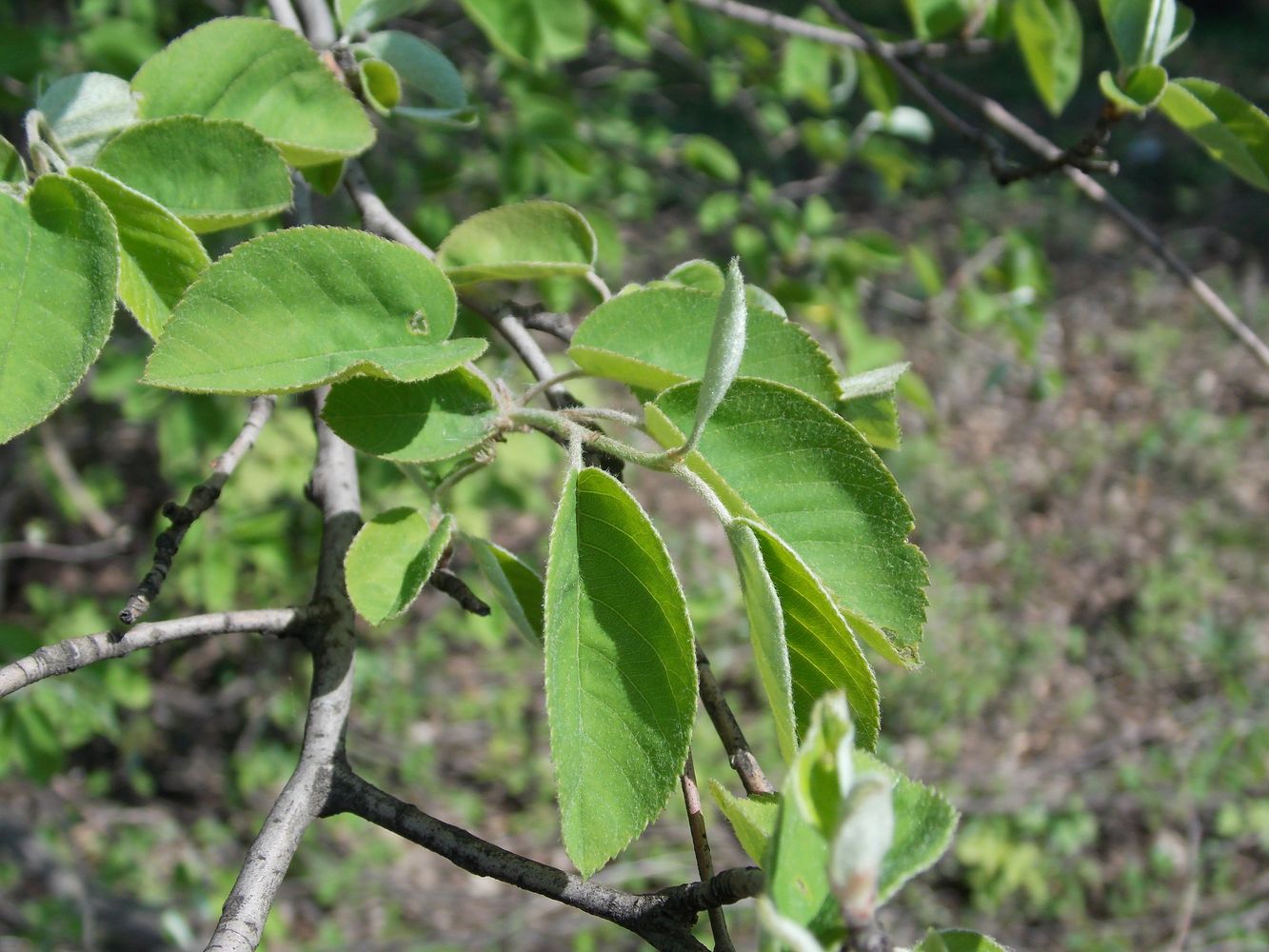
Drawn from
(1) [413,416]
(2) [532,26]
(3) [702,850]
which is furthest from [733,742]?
(2) [532,26]

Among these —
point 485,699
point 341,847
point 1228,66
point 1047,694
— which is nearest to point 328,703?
point 341,847

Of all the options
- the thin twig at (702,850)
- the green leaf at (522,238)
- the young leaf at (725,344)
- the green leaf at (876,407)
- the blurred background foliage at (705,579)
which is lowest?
the blurred background foliage at (705,579)

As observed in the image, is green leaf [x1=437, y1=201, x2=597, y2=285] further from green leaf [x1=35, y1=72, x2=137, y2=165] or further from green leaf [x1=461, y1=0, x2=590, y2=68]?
green leaf [x1=461, y1=0, x2=590, y2=68]

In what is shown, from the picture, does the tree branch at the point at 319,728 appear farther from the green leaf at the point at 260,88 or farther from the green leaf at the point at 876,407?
the green leaf at the point at 876,407

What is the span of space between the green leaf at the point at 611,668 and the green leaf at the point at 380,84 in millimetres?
506

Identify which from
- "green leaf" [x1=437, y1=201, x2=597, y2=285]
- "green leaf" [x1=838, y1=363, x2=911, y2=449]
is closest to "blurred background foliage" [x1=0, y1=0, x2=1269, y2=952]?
"green leaf" [x1=437, y1=201, x2=597, y2=285]

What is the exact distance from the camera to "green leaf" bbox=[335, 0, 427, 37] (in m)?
0.97

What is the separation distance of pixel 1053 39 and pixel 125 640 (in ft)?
4.32

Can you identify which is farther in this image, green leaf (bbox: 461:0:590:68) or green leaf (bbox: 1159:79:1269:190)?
green leaf (bbox: 461:0:590:68)

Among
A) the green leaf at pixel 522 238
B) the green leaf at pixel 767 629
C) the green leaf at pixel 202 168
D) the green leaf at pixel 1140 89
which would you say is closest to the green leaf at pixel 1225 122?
the green leaf at pixel 1140 89

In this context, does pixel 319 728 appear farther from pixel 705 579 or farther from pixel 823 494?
pixel 705 579

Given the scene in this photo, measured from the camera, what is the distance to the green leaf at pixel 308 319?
0.61 meters

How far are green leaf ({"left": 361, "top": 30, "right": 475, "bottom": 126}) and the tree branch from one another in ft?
1.10

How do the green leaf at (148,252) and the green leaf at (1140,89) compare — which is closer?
the green leaf at (148,252)
